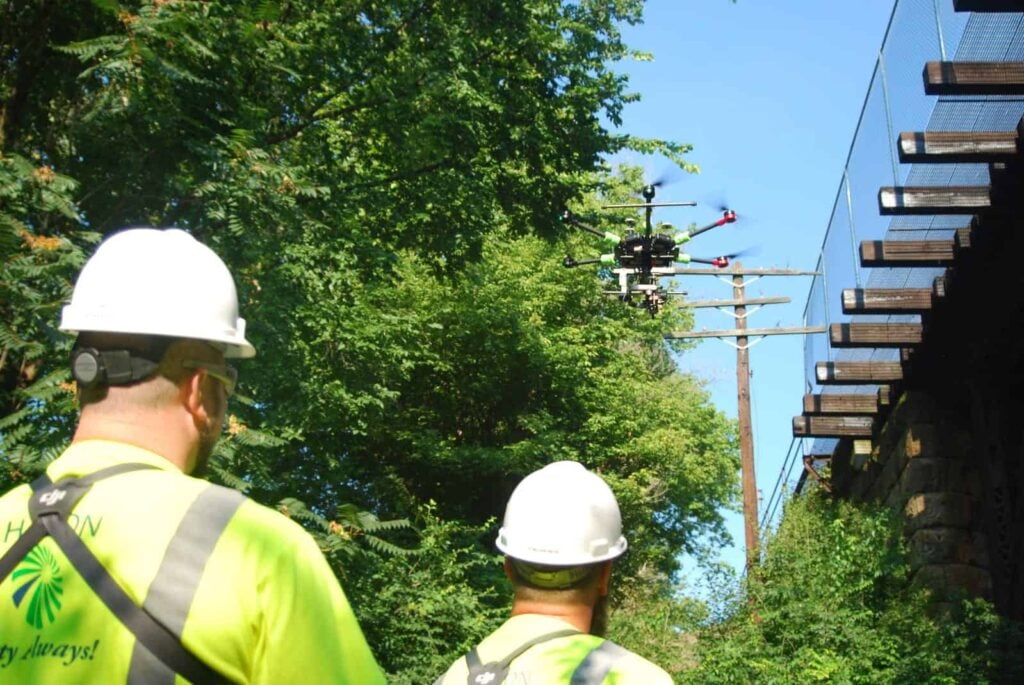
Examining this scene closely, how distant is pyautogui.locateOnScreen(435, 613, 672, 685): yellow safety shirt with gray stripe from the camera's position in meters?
3.05

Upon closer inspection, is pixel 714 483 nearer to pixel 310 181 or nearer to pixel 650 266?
pixel 650 266

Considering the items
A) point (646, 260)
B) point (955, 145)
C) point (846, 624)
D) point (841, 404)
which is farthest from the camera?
point (646, 260)

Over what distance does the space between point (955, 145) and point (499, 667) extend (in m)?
8.34

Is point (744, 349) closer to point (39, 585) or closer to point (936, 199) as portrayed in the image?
point (936, 199)

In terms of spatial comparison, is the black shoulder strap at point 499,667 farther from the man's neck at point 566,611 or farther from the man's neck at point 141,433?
the man's neck at point 141,433

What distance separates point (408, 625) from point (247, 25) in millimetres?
8998

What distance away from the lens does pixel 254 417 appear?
452 inches

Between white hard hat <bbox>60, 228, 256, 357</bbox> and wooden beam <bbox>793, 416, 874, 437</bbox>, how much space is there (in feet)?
53.5

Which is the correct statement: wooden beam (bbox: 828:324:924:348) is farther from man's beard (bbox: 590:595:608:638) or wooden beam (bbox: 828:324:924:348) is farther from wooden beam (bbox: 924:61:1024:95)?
man's beard (bbox: 590:595:608:638)

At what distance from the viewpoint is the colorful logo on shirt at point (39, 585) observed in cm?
199

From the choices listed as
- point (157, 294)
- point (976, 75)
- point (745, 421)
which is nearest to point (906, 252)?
point (976, 75)

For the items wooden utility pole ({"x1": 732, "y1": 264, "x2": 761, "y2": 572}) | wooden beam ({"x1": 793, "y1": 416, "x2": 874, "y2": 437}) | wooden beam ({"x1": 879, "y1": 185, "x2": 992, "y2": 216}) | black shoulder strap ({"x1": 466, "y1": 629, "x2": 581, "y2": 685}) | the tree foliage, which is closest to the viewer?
black shoulder strap ({"x1": 466, "y1": 629, "x2": 581, "y2": 685})

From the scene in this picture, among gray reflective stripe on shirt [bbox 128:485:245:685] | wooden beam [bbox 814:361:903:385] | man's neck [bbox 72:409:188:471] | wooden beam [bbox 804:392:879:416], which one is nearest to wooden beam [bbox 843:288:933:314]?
wooden beam [bbox 814:361:903:385]

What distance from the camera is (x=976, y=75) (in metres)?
9.55
